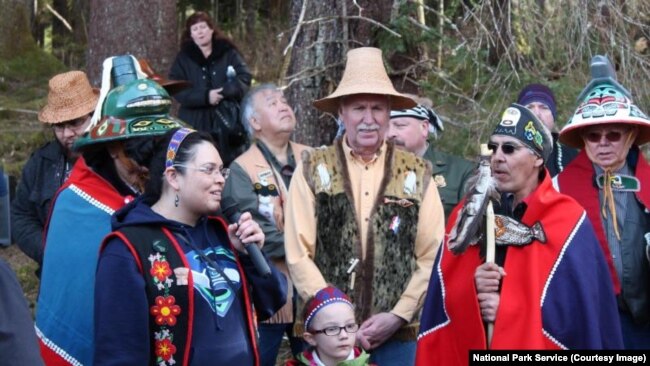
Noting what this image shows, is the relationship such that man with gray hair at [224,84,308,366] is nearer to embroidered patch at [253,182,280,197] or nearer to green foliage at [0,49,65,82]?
embroidered patch at [253,182,280,197]

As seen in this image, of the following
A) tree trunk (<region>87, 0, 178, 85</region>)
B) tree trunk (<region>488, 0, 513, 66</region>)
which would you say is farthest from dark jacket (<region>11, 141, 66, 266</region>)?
tree trunk (<region>87, 0, 178, 85</region>)

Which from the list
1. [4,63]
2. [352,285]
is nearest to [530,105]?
[352,285]

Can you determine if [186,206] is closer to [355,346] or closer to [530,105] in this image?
[355,346]

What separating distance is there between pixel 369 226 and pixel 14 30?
9.96 m

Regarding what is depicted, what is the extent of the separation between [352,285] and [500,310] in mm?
1048

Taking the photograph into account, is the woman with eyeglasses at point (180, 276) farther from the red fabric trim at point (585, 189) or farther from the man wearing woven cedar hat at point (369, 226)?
the red fabric trim at point (585, 189)

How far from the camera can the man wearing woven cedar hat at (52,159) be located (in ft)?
21.0

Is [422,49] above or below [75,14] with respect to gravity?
below

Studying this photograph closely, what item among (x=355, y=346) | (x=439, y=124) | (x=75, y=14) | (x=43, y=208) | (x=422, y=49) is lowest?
(x=355, y=346)

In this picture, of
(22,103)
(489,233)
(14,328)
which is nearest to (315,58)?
(489,233)

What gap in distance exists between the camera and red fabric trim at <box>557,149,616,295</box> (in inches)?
224

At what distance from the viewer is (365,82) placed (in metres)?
6.03

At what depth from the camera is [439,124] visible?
7.19 m

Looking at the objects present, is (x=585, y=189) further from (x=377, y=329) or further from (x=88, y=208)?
(x=88, y=208)
